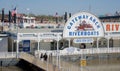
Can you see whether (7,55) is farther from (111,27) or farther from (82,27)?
(111,27)

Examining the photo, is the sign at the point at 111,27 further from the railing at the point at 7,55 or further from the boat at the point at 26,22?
the boat at the point at 26,22

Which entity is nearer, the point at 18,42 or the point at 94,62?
the point at 94,62

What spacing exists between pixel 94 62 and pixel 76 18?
8387 mm

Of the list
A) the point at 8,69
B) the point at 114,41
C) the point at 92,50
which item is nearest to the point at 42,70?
the point at 8,69

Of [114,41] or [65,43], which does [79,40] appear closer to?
[65,43]

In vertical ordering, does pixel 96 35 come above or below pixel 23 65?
above

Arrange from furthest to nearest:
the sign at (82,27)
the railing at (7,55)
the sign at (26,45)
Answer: the sign at (26,45) < the sign at (82,27) < the railing at (7,55)

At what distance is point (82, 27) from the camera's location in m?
49.3

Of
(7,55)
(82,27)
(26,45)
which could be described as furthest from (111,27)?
(7,55)

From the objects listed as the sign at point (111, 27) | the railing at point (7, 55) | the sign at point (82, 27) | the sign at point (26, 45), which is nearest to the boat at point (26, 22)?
the sign at point (26, 45)

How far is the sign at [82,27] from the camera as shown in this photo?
162 feet

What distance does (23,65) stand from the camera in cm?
4500

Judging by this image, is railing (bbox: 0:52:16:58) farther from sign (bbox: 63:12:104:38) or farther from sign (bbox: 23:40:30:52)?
sign (bbox: 63:12:104:38)

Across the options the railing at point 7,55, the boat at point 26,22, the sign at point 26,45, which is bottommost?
the railing at point 7,55
